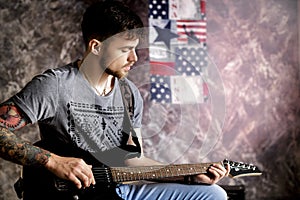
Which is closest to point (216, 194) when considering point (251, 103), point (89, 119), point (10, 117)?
point (89, 119)

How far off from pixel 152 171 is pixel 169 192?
0.38 feet

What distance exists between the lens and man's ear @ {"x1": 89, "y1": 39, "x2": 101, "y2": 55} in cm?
195

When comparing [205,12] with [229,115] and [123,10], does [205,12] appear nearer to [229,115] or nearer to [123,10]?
[229,115]

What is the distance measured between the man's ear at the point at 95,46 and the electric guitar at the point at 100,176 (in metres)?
0.44

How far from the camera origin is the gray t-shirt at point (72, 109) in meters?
1.70

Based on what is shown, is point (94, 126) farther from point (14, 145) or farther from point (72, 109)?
point (14, 145)

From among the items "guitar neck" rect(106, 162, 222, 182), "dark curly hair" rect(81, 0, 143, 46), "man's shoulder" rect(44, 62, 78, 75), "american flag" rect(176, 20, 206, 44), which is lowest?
"guitar neck" rect(106, 162, 222, 182)

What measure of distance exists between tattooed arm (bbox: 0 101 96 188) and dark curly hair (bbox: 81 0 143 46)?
516 mm

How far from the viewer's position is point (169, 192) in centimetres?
193

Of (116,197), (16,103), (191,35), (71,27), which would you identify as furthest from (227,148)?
(16,103)

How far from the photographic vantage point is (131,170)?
6.23 ft

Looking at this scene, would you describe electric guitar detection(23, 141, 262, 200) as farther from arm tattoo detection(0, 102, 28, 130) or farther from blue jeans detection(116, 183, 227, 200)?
arm tattoo detection(0, 102, 28, 130)

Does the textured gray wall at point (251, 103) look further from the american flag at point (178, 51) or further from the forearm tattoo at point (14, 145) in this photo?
the forearm tattoo at point (14, 145)

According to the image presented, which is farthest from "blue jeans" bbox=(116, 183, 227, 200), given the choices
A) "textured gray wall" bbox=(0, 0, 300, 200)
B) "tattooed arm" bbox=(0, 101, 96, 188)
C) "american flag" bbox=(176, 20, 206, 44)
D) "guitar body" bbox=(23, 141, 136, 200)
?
"american flag" bbox=(176, 20, 206, 44)
